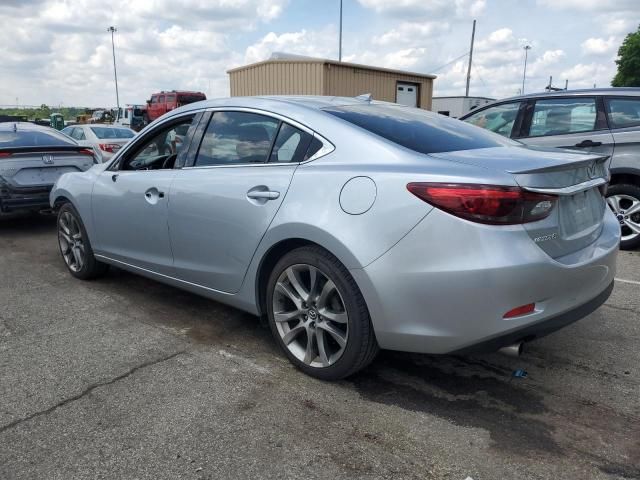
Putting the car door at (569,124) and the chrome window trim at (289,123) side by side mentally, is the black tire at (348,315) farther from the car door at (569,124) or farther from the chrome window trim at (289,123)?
the car door at (569,124)

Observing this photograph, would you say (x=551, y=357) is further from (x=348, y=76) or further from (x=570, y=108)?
(x=348, y=76)

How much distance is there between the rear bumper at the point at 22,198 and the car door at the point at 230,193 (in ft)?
13.2

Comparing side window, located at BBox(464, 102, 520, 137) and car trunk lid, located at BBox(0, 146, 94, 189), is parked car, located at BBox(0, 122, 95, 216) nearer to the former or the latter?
car trunk lid, located at BBox(0, 146, 94, 189)

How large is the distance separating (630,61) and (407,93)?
48479mm

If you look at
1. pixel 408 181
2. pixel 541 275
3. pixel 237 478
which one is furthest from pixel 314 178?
pixel 237 478

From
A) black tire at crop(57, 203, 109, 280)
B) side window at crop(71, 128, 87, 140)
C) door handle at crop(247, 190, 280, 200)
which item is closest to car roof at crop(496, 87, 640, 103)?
door handle at crop(247, 190, 280, 200)

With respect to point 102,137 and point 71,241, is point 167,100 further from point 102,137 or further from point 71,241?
point 71,241

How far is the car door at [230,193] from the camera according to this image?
10.2 ft

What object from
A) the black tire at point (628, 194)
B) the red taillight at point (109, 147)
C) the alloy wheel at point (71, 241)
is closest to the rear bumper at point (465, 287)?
the alloy wheel at point (71, 241)

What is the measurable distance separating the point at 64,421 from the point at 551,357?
2.74 m

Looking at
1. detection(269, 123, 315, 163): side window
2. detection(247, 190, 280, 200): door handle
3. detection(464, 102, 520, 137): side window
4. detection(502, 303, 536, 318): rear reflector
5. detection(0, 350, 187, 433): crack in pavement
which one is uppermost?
detection(464, 102, 520, 137): side window

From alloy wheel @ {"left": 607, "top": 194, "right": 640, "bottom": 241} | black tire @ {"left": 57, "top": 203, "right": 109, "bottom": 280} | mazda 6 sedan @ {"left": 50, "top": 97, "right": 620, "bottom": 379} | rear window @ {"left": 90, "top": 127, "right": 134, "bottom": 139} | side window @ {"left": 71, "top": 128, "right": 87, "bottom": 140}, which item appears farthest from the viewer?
side window @ {"left": 71, "top": 128, "right": 87, "bottom": 140}

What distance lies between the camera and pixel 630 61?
2303 inches

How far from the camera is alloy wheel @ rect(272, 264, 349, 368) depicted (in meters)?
2.89
